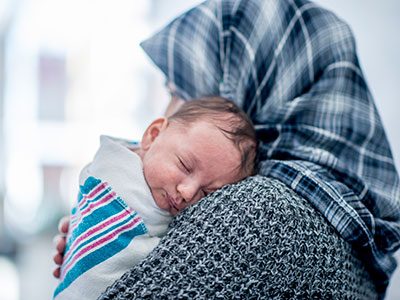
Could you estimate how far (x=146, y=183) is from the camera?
82cm

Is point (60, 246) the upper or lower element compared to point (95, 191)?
lower

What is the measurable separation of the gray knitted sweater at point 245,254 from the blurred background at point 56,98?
2.15m

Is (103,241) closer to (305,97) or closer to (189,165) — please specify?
(189,165)

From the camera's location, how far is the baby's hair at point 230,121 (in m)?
0.85

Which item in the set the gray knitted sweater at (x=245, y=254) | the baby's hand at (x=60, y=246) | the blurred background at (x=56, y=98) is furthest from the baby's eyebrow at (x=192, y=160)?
the blurred background at (x=56, y=98)

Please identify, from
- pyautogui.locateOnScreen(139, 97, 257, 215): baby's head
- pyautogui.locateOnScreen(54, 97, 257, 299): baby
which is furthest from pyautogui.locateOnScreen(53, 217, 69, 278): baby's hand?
pyautogui.locateOnScreen(139, 97, 257, 215): baby's head

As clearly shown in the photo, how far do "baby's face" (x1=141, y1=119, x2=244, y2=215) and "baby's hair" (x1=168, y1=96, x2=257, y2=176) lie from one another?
0.01 m

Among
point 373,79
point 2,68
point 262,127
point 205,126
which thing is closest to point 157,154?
point 205,126

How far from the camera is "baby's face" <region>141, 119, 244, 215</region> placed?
811mm

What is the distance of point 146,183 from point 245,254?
0.23 m

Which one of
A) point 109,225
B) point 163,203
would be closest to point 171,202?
point 163,203

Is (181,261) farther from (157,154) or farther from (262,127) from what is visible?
(262,127)

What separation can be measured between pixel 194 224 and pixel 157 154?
0.19 m

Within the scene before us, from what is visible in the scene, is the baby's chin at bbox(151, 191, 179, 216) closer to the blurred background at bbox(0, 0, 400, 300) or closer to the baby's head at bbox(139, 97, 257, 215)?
the baby's head at bbox(139, 97, 257, 215)
